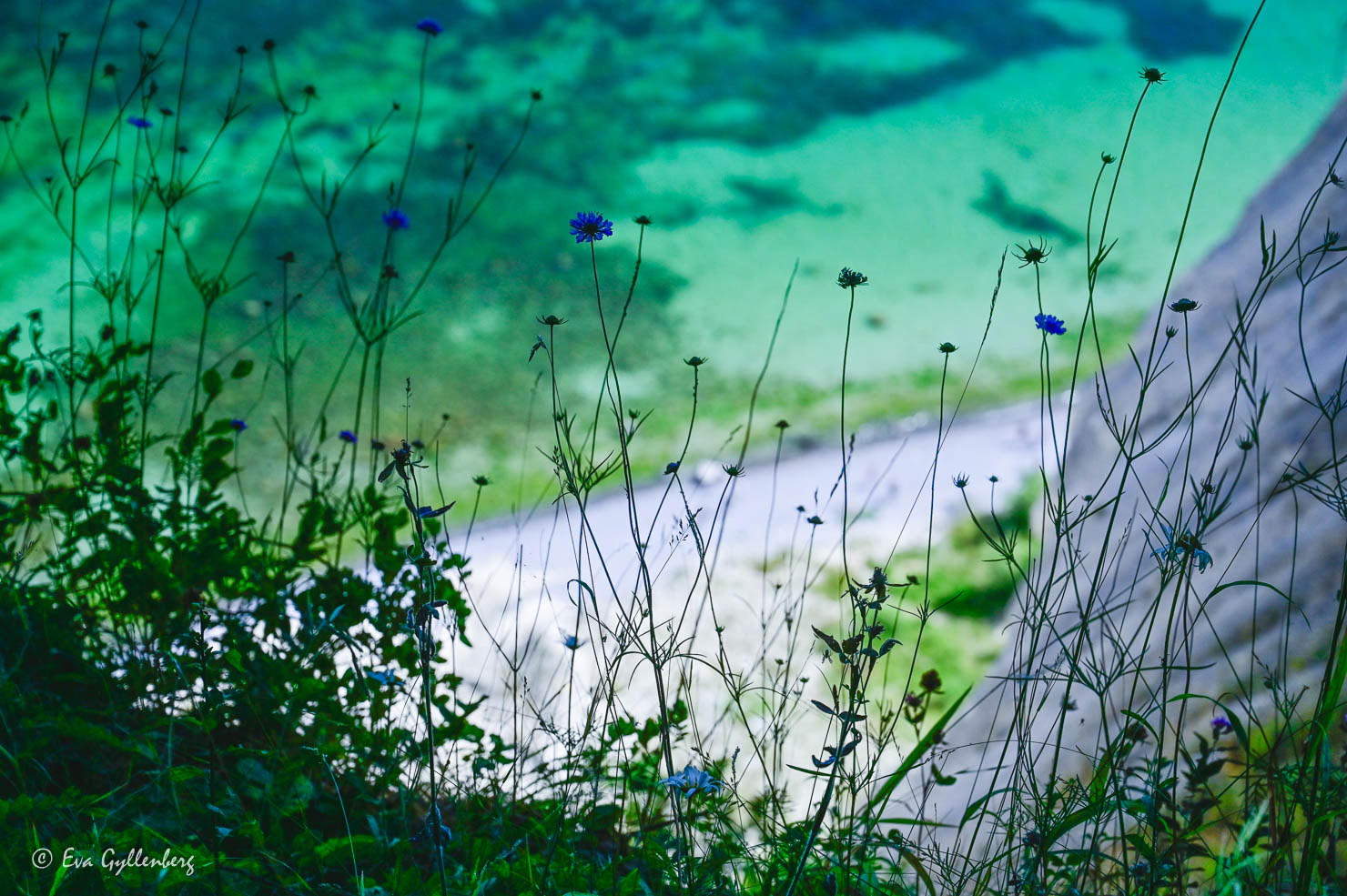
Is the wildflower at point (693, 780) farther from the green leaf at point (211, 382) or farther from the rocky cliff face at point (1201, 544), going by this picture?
the green leaf at point (211, 382)

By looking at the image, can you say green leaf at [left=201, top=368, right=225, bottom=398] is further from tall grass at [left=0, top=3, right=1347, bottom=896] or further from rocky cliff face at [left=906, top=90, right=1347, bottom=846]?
rocky cliff face at [left=906, top=90, right=1347, bottom=846]

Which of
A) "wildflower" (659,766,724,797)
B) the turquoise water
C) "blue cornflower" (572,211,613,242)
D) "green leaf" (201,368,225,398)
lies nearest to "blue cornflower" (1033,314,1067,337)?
"blue cornflower" (572,211,613,242)

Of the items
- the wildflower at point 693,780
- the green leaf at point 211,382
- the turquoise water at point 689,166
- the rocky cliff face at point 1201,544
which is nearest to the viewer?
the wildflower at point 693,780

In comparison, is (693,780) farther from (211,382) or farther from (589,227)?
(211,382)

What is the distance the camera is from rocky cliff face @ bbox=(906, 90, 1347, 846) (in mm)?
1033

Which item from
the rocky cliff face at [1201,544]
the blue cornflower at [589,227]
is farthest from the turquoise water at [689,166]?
the blue cornflower at [589,227]

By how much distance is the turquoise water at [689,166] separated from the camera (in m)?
4.05

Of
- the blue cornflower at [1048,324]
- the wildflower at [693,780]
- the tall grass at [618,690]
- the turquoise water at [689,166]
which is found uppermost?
the turquoise water at [689,166]

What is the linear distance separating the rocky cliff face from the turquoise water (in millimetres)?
1238

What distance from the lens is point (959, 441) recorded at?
12.0ft

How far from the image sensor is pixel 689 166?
4.95 m

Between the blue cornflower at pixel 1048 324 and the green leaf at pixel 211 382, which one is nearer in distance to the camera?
the blue cornflower at pixel 1048 324

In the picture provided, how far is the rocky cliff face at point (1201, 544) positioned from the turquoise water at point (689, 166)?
1238mm

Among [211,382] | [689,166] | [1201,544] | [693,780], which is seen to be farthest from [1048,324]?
[689,166]
